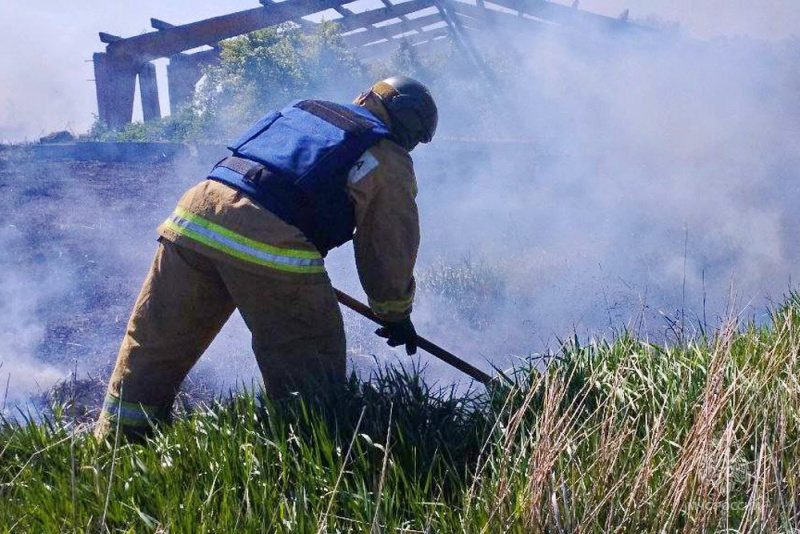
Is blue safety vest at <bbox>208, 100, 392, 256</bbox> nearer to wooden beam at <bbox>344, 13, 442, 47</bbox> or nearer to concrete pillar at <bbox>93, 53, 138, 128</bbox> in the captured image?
concrete pillar at <bbox>93, 53, 138, 128</bbox>

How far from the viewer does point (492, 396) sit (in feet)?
11.6

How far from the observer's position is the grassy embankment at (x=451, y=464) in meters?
2.44

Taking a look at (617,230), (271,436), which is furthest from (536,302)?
(271,436)

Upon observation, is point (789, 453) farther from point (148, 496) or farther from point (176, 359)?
point (176, 359)

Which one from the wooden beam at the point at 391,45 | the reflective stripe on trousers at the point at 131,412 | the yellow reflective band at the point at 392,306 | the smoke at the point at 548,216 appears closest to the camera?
the reflective stripe on trousers at the point at 131,412

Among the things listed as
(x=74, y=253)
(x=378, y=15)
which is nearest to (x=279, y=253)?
(x=74, y=253)

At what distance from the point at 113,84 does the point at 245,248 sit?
7.33 m

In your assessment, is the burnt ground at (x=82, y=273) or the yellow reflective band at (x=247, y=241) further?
the burnt ground at (x=82, y=273)

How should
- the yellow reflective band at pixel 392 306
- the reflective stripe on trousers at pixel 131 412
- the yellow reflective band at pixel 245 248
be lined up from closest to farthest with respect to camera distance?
the yellow reflective band at pixel 245 248 < the reflective stripe on trousers at pixel 131 412 < the yellow reflective band at pixel 392 306

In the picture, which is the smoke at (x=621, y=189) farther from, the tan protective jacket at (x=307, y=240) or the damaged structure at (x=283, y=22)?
the tan protective jacket at (x=307, y=240)

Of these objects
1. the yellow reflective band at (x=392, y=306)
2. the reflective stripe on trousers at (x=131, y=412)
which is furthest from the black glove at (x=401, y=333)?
the reflective stripe on trousers at (x=131, y=412)

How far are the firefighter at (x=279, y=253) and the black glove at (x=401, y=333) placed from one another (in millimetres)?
86

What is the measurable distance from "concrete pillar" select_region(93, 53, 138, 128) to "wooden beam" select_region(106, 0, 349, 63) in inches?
4.8

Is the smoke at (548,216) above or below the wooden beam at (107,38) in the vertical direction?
below
